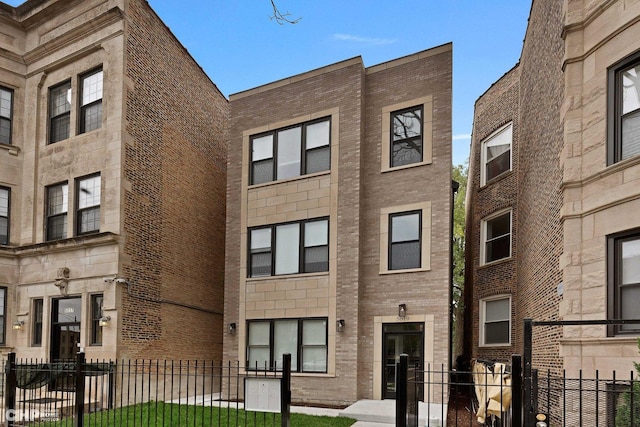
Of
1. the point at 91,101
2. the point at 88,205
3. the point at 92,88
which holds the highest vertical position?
the point at 92,88

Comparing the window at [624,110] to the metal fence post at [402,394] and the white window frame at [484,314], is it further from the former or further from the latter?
the white window frame at [484,314]

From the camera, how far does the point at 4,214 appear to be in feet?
54.6

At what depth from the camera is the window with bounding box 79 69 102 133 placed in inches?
622

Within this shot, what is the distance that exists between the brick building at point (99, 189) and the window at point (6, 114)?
40 mm

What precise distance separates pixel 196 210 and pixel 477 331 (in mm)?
10454

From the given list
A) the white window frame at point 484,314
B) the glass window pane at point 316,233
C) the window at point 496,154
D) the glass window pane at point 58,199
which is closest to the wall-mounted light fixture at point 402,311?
the glass window pane at point 316,233

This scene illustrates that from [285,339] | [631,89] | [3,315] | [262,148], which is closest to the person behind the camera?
[631,89]

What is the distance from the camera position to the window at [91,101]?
15789 millimetres

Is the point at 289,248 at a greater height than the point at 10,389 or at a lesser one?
greater

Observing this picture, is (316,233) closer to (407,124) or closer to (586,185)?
(407,124)

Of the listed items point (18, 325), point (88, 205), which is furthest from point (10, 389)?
point (88, 205)

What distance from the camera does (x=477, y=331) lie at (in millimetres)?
16656

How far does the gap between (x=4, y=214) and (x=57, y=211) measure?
192cm

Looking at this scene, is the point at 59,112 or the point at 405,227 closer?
the point at 405,227
